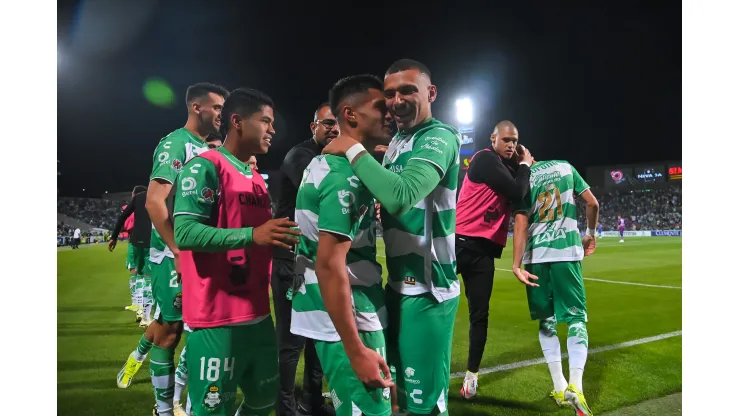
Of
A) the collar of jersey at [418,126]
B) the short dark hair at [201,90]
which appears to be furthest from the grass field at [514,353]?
the short dark hair at [201,90]

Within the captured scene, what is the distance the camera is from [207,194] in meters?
1.87

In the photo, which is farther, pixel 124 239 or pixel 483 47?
pixel 124 239

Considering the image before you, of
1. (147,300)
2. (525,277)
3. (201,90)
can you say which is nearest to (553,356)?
(525,277)

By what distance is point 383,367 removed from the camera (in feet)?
4.93

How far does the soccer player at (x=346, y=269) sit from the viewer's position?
1470 millimetres

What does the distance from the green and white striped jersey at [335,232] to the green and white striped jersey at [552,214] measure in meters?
1.88

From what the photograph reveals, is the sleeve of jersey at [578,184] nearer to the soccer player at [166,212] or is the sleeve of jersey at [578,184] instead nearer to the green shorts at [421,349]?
the green shorts at [421,349]

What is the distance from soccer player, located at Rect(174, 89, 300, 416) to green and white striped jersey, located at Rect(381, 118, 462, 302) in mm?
501

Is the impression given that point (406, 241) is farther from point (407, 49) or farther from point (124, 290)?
point (124, 290)

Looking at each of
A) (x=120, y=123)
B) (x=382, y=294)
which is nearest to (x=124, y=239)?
(x=120, y=123)

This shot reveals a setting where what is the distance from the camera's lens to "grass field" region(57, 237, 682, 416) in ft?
10.6

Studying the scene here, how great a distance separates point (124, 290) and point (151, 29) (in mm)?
6855

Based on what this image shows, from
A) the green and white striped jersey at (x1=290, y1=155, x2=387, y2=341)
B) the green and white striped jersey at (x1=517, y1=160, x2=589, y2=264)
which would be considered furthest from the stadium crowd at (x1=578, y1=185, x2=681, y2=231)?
the green and white striped jersey at (x1=290, y1=155, x2=387, y2=341)

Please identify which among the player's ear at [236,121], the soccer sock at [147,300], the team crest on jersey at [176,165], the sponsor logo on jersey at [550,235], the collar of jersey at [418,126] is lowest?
the soccer sock at [147,300]
